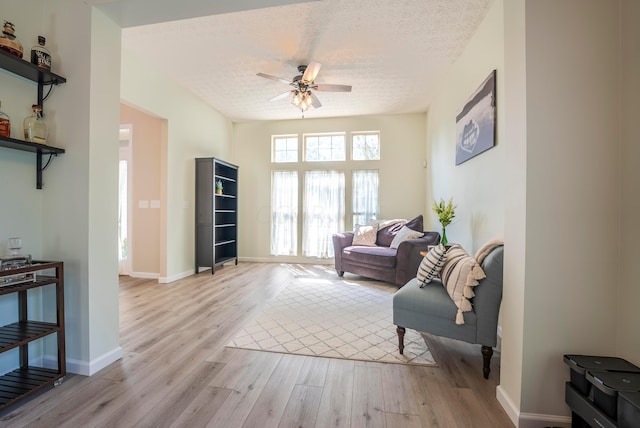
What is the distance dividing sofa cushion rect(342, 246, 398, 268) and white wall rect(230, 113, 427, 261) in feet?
3.73

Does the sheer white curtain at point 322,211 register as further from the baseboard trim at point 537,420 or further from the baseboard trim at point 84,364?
the baseboard trim at point 537,420

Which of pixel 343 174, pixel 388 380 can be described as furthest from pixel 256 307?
pixel 343 174

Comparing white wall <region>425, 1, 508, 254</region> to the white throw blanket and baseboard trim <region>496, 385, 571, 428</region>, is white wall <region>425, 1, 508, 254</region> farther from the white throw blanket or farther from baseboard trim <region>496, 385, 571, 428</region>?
baseboard trim <region>496, 385, 571, 428</region>

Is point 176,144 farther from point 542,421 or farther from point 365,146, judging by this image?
point 542,421

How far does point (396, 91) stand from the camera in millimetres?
4137

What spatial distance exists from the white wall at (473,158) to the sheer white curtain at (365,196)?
47.8 inches

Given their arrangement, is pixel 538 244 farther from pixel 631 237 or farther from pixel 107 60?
pixel 107 60

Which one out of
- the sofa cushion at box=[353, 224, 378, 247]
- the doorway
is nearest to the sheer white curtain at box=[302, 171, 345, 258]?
the sofa cushion at box=[353, 224, 378, 247]

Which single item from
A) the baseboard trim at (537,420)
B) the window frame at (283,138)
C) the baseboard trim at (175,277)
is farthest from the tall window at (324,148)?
the baseboard trim at (537,420)

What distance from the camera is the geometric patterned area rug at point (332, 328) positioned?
80.3 inches

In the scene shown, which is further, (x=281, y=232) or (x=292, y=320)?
(x=281, y=232)

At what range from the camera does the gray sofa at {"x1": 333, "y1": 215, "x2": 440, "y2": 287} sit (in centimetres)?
361

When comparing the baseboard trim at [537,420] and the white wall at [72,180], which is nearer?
the baseboard trim at [537,420]

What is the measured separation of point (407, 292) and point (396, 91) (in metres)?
3.29
